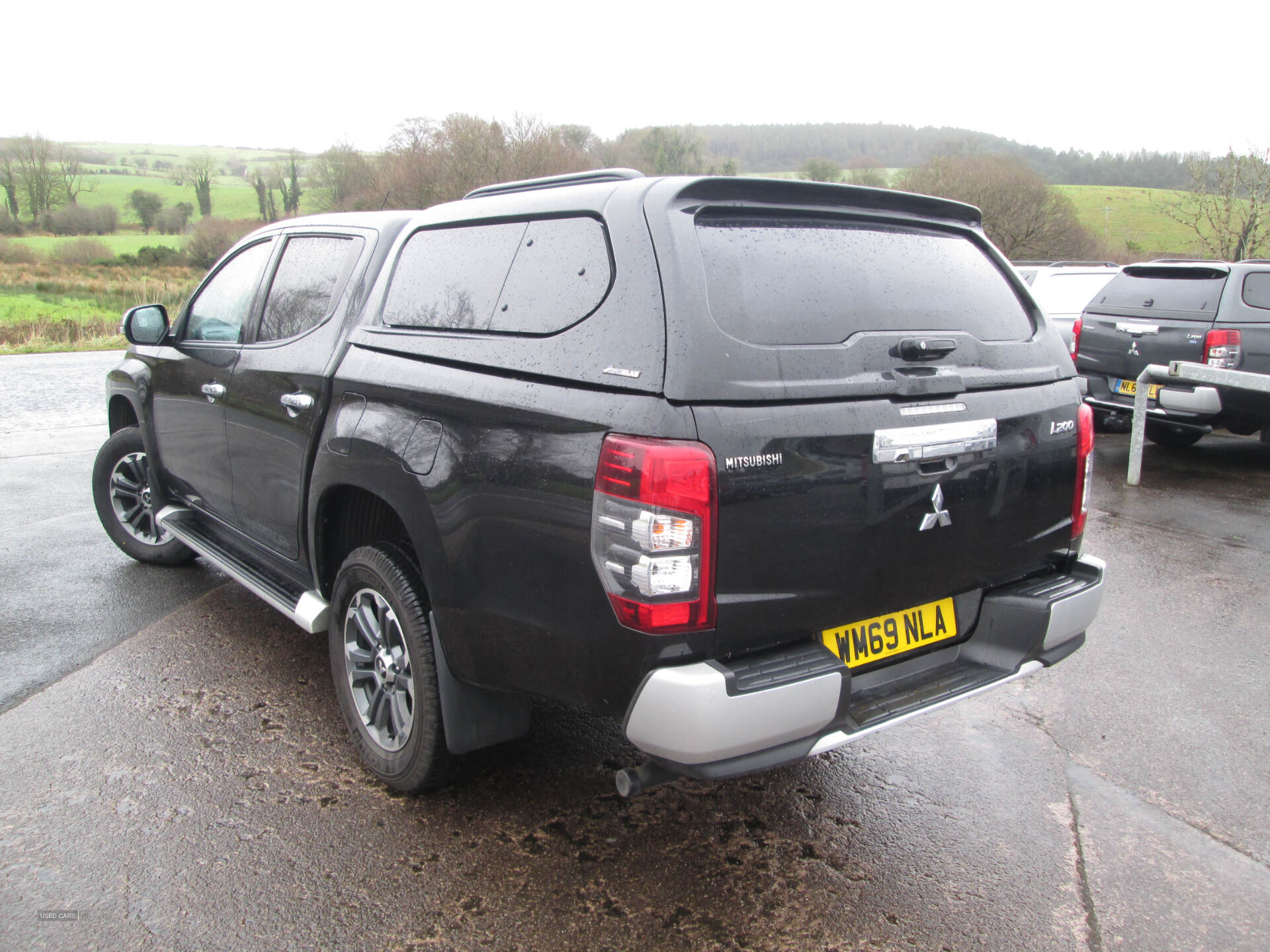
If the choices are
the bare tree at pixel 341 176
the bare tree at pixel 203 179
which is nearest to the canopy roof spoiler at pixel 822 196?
the bare tree at pixel 341 176

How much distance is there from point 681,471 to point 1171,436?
30.8ft

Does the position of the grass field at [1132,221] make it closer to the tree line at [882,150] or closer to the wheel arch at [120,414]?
the tree line at [882,150]

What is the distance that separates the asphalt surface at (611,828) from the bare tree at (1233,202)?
20.3 meters

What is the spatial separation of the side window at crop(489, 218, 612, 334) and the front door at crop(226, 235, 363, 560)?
95 centimetres

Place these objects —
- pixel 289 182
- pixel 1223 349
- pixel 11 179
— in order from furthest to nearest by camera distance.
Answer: pixel 289 182 → pixel 11 179 → pixel 1223 349

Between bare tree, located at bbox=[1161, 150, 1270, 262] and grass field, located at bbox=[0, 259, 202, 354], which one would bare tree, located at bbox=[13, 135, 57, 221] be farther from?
bare tree, located at bbox=[1161, 150, 1270, 262]

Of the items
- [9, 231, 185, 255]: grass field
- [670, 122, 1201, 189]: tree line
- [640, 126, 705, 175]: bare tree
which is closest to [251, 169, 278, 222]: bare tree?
[9, 231, 185, 255]: grass field

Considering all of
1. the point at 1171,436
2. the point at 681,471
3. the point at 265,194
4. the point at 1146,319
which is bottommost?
the point at 1171,436

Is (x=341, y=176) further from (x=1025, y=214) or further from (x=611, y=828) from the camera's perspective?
(x=611, y=828)

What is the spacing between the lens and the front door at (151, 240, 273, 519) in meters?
4.00

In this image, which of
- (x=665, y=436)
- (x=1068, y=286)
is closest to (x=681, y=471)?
(x=665, y=436)

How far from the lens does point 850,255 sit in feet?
8.70

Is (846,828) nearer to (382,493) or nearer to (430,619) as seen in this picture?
(430,619)

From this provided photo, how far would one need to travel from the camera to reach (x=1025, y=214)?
3459 centimetres
